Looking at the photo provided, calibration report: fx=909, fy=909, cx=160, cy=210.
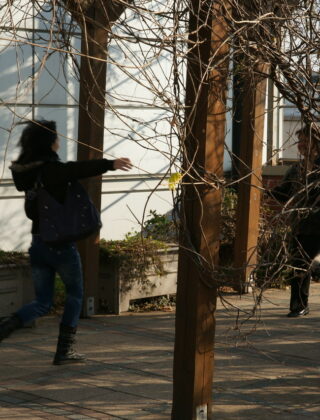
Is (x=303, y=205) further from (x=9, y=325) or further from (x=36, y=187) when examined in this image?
(x=9, y=325)

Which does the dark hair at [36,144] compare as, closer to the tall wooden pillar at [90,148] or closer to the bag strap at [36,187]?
the bag strap at [36,187]

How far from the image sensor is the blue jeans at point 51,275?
680 cm

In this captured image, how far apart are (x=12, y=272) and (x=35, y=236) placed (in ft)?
6.07

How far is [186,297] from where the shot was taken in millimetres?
5375

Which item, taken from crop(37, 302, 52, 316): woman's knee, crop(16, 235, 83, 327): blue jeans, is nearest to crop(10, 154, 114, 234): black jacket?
crop(16, 235, 83, 327): blue jeans

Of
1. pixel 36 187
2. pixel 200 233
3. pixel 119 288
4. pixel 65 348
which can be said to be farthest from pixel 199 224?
pixel 119 288

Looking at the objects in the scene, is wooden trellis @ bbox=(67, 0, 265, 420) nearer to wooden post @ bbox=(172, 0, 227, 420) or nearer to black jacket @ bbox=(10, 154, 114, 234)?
wooden post @ bbox=(172, 0, 227, 420)

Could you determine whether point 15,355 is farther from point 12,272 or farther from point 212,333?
point 212,333

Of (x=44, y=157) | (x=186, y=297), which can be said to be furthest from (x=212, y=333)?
(x=44, y=157)

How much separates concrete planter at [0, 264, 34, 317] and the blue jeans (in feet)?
5.67

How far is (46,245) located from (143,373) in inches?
47.8

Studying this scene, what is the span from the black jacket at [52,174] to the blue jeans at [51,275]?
19cm

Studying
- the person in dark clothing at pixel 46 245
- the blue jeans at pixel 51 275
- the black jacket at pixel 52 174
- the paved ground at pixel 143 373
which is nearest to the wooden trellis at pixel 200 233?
the paved ground at pixel 143 373

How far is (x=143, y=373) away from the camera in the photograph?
22.5ft
